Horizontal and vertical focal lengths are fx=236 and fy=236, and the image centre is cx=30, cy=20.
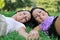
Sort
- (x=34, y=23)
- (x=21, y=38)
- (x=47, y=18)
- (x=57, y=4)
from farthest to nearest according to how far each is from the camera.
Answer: (x=57, y=4)
(x=34, y=23)
(x=47, y=18)
(x=21, y=38)

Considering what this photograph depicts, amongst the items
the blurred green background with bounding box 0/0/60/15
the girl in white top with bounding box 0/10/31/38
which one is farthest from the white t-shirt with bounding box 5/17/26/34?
A: the blurred green background with bounding box 0/0/60/15

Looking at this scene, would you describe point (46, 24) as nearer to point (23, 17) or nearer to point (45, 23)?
point (45, 23)

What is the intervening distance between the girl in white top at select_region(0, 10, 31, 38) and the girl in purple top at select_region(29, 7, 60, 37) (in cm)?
8

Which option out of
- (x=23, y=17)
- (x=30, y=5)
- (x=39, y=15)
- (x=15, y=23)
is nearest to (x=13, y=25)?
(x=15, y=23)

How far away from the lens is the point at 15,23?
88.3 inches

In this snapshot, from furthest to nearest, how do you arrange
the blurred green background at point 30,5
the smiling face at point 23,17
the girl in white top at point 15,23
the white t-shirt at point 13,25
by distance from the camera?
the blurred green background at point 30,5
the smiling face at point 23,17
the white t-shirt at point 13,25
the girl in white top at point 15,23

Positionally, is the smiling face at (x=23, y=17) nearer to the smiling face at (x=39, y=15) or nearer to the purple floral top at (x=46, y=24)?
the smiling face at (x=39, y=15)

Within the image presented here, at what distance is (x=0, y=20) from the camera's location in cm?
198

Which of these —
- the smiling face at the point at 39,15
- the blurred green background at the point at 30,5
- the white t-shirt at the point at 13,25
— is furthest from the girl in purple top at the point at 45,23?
the blurred green background at the point at 30,5

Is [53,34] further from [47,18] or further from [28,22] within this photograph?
[28,22]

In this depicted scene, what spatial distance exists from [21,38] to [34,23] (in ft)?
2.03

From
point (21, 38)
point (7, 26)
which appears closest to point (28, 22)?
point (7, 26)

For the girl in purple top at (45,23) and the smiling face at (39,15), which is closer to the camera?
the girl in purple top at (45,23)

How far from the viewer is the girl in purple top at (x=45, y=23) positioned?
78.3 inches
